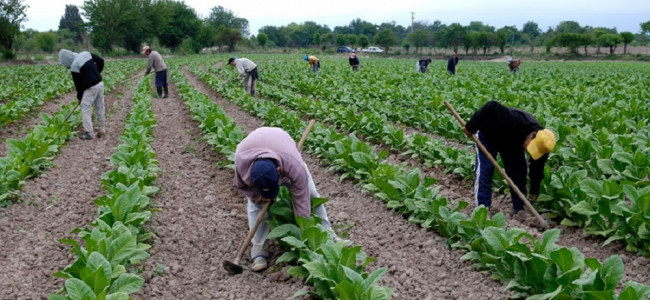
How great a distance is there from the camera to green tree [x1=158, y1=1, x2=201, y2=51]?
74875 millimetres

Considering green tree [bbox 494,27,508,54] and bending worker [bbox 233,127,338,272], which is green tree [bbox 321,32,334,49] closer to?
green tree [bbox 494,27,508,54]

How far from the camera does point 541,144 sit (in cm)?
497

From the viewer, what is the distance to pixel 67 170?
764cm

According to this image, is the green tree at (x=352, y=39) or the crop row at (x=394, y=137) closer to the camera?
the crop row at (x=394, y=137)

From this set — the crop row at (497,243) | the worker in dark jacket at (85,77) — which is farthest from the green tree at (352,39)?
the crop row at (497,243)

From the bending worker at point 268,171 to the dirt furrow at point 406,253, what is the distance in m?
0.95

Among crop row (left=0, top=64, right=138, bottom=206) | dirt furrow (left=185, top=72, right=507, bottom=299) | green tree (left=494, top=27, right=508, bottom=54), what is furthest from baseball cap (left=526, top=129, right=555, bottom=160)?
green tree (left=494, top=27, right=508, bottom=54)

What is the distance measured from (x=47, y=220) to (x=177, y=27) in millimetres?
74135

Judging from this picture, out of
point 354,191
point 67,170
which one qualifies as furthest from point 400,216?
point 67,170

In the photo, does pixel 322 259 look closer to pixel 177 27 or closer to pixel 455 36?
pixel 455 36

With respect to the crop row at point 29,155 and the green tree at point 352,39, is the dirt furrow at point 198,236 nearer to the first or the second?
the crop row at point 29,155

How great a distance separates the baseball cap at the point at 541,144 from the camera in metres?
4.93

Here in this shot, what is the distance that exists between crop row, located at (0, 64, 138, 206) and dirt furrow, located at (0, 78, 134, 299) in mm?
136

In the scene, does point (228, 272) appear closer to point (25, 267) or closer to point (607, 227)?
point (25, 267)
